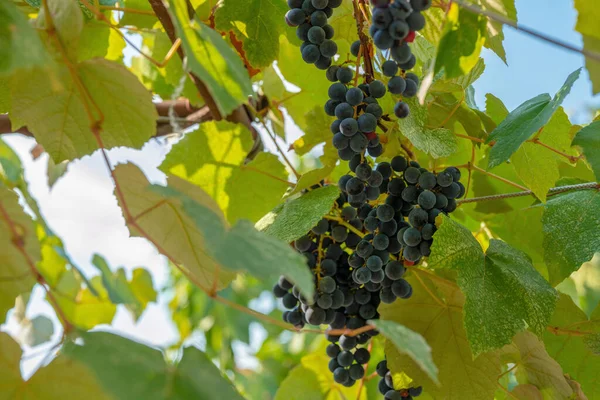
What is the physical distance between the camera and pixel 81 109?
2.69ft

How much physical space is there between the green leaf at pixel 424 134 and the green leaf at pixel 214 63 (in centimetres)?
24

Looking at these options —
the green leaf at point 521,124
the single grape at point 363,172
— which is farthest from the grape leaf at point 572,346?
the single grape at point 363,172

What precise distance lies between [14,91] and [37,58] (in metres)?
0.31

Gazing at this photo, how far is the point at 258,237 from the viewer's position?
56 centimetres

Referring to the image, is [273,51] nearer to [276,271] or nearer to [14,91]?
[14,91]

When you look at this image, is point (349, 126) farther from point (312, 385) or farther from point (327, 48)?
point (312, 385)

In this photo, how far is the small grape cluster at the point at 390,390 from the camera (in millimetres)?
928

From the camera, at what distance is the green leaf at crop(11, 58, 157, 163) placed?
0.77m

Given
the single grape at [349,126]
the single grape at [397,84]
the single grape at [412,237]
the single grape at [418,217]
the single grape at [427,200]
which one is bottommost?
the single grape at [412,237]

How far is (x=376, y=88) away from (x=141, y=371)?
480mm

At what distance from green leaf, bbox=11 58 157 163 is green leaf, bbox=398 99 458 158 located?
35 cm

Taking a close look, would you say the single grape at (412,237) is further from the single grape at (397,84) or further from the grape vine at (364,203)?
the single grape at (397,84)

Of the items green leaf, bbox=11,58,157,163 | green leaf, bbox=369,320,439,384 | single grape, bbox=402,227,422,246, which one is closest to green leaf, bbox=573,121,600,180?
single grape, bbox=402,227,422,246

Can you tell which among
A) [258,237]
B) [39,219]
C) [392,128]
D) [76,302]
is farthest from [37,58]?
[76,302]
